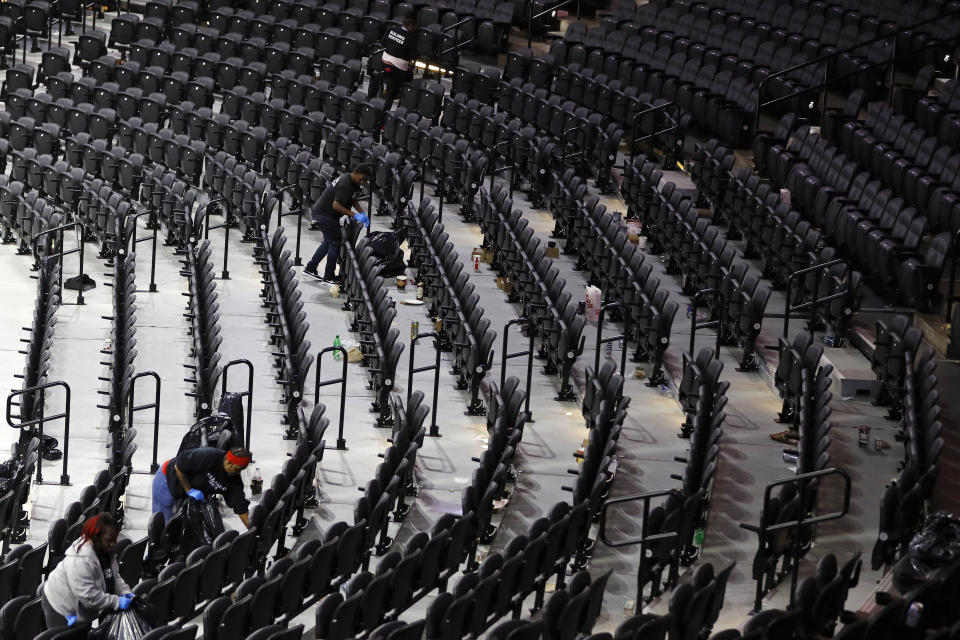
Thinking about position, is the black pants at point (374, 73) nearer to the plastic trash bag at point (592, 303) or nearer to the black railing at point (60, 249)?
the black railing at point (60, 249)

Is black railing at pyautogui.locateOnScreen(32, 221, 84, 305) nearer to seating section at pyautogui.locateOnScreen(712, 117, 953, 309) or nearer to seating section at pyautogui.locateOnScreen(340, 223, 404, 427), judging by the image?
seating section at pyautogui.locateOnScreen(340, 223, 404, 427)

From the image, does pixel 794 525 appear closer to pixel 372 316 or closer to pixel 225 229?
pixel 372 316

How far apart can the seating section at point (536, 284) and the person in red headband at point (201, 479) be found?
3.08 m

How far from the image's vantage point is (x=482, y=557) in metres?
8.38

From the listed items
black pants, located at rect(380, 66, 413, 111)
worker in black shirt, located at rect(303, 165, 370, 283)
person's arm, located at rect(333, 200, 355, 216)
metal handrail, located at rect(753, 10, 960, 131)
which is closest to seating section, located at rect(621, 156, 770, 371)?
metal handrail, located at rect(753, 10, 960, 131)

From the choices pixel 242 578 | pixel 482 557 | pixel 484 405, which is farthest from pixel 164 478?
pixel 484 405

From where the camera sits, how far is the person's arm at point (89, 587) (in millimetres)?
6301

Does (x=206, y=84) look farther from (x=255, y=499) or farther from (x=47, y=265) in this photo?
(x=255, y=499)

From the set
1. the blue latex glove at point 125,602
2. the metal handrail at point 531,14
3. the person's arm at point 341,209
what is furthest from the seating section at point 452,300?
the metal handrail at point 531,14

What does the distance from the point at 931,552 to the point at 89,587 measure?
152 inches

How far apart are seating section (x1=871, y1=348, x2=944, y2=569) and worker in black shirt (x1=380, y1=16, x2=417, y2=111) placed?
7612 millimetres

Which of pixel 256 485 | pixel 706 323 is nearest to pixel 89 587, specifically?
pixel 256 485

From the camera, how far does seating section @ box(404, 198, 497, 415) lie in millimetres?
10211

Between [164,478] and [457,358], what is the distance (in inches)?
130
